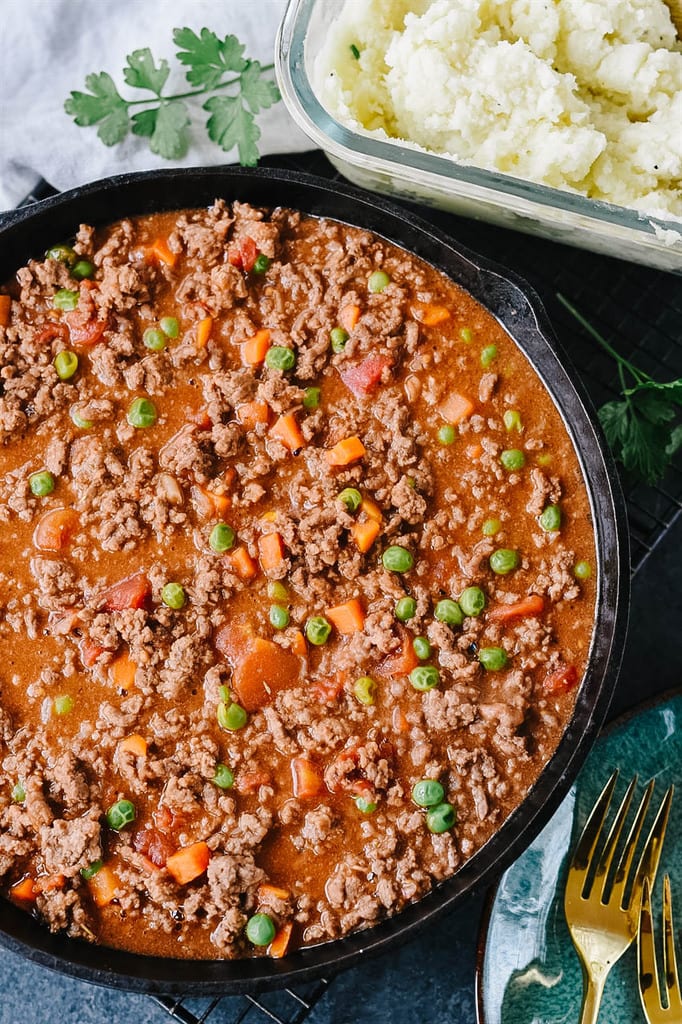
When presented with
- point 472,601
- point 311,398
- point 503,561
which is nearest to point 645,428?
point 503,561

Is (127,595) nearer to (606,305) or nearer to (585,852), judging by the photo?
(585,852)

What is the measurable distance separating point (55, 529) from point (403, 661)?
4.99 feet

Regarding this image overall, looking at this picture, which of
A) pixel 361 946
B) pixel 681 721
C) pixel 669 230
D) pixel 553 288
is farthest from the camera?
pixel 553 288

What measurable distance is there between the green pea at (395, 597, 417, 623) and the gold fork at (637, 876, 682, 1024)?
1629 mm

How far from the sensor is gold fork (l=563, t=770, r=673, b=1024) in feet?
14.6

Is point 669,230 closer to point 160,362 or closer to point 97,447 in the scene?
point 160,362

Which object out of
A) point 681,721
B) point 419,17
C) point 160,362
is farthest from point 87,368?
point 681,721

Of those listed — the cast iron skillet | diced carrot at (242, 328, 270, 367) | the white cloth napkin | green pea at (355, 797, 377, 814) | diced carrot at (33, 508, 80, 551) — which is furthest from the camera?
the white cloth napkin

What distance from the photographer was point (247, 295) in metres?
4.36

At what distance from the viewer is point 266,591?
166 inches

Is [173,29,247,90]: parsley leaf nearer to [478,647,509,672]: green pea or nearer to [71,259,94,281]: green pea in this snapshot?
[71,259,94,281]: green pea

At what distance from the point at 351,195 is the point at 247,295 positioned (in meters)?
0.60

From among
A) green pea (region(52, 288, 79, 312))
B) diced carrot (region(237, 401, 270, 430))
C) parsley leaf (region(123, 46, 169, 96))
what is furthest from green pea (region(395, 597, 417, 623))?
parsley leaf (region(123, 46, 169, 96))

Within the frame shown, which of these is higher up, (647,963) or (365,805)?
(365,805)
